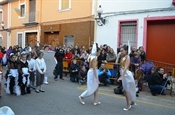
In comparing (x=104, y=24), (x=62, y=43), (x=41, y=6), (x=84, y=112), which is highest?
(x=41, y=6)

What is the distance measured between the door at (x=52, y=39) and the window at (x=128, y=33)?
6.53 meters

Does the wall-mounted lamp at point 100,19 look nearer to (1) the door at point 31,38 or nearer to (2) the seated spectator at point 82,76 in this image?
(2) the seated spectator at point 82,76

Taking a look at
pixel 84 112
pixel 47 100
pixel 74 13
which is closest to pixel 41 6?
pixel 74 13

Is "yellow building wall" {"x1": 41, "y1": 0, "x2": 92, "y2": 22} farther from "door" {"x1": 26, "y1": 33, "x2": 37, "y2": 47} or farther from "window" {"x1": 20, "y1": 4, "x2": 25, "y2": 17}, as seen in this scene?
"window" {"x1": 20, "y1": 4, "x2": 25, "y2": 17}

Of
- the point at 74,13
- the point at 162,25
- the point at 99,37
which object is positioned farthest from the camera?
the point at 74,13

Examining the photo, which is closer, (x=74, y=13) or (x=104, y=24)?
(x=104, y=24)

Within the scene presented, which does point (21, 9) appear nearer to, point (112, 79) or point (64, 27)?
point (64, 27)

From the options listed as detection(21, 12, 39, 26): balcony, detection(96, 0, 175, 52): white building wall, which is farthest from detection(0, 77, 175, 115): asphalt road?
detection(21, 12, 39, 26): balcony

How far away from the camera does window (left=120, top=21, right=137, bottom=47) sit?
1414 cm

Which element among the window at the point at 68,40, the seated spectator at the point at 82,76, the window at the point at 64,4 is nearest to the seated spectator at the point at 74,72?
the seated spectator at the point at 82,76

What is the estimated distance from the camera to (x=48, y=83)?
1182 cm

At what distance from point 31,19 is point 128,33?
11.1 metres

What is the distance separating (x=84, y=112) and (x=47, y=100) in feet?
6.06

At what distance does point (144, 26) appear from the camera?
44.1ft
